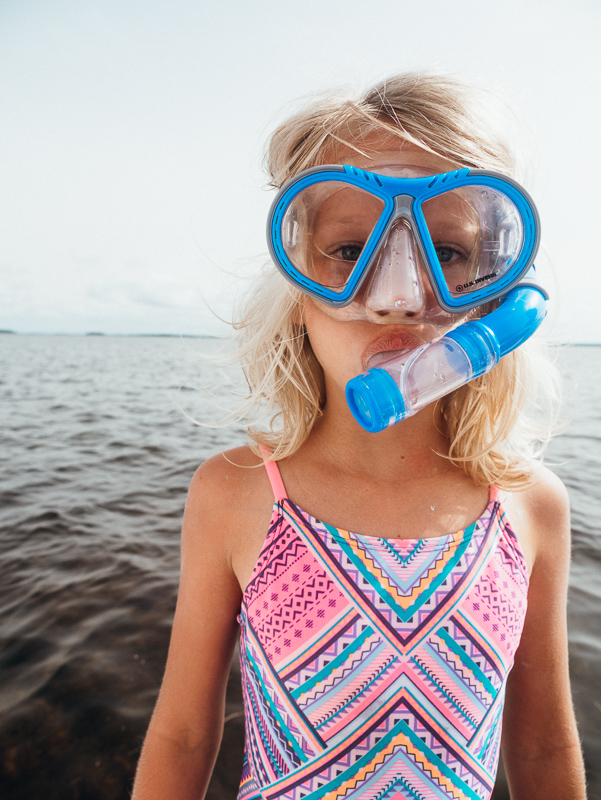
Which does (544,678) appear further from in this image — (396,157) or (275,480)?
(396,157)

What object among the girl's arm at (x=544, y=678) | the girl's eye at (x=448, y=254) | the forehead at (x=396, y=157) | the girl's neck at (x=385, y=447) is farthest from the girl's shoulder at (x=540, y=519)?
the forehead at (x=396, y=157)

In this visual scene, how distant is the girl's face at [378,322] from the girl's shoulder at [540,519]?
637 millimetres

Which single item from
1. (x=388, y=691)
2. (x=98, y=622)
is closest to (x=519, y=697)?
(x=388, y=691)

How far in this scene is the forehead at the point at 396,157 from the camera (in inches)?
49.1

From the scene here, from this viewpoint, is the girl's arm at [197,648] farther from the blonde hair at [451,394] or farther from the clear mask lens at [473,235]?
the clear mask lens at [473,235]

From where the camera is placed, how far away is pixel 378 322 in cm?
122

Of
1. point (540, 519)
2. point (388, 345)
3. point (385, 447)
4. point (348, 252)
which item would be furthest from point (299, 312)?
point (540, 519)

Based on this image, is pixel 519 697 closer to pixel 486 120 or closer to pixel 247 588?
pixel 247 588

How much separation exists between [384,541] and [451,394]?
25.8 inches

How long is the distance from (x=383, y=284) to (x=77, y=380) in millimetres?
17164

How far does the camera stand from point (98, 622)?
3350 mm

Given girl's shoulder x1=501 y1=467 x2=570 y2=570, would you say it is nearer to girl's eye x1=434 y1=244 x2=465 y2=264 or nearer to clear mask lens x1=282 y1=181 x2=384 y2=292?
girl's eye x1=434 y1=244 x2=465 y2=264

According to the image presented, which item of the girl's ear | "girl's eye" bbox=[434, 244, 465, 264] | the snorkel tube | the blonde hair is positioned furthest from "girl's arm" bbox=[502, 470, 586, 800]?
the girl's ear

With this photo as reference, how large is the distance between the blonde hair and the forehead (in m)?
0.02
